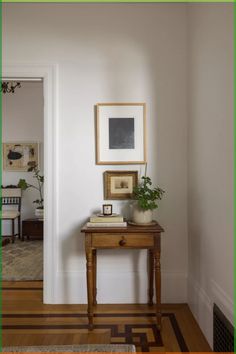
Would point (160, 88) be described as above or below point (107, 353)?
above

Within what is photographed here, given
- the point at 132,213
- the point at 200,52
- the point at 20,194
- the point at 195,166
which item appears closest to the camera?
the point at 200,52

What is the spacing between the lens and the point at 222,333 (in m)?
1.77

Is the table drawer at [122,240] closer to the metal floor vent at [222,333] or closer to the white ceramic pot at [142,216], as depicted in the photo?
the white ceramic pot at [142,216]

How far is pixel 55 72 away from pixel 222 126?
172cm

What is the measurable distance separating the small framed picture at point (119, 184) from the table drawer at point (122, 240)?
54cm

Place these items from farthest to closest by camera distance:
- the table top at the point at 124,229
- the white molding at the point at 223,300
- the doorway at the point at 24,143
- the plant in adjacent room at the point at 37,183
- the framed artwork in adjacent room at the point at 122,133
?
the doorway at the point at 24,143 < the plant in adjacent room at the point at 37,183 < the framed artwork in adjacent room at the point at 122,133 < the table top at the point at 124,229 < the white molding at the point at 223,300

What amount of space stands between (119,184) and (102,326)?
1.22 metres

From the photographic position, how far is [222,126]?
6.37ft

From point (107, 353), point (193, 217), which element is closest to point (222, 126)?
point (193, 217)

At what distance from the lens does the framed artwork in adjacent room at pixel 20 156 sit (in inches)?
259

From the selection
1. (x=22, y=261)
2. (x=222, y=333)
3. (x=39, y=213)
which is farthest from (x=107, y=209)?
(x=39, y=213)

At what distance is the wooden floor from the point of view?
7.27ft

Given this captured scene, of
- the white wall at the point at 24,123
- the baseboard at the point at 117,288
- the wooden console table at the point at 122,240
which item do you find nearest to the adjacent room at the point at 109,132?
the baseboard at the point at 117,288

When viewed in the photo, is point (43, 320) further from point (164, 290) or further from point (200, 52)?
point (200, 52)
